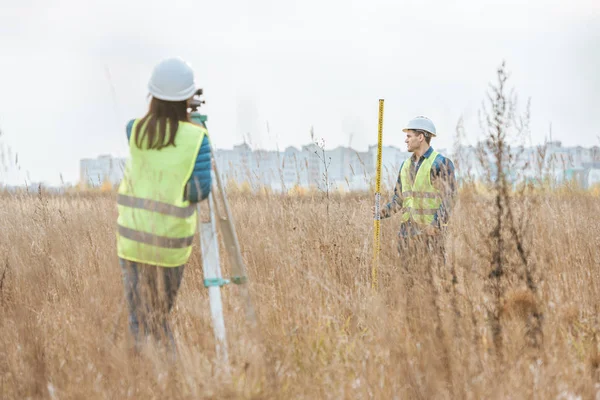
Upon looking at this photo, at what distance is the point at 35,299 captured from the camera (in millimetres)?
4805

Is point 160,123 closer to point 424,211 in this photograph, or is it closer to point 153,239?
point 153,239

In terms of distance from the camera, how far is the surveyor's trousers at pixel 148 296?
115 inches

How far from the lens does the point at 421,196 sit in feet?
16.7

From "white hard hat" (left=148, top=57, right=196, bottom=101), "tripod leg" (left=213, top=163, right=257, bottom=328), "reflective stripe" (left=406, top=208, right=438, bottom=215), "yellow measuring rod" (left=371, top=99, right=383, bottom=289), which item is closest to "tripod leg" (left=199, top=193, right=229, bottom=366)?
"tripod leg" (left=213, top=163, right=257, bottom=328)

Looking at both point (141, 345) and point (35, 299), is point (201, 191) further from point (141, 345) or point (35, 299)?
point (35, 299)

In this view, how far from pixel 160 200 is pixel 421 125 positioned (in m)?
2.98

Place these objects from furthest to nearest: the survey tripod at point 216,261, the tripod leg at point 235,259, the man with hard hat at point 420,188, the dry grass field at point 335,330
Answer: the man with hard hat at point 420,188, the tripod leg at point 235,259, the survey tripod at point 216,261, the dry grass field at point 335,330

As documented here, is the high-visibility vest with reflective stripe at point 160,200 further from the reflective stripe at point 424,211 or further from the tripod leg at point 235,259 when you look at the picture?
the reflective stripe at point 424,211

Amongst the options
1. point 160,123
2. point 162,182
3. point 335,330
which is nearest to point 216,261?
point 162,182

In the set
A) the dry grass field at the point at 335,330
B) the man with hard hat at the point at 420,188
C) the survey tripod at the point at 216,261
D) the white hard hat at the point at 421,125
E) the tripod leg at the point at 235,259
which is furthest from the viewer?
the white hard hat at the point at 421,125

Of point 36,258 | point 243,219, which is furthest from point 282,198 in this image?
point 36,258

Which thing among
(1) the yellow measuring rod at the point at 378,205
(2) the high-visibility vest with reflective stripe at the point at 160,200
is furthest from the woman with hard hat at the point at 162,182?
(1) the yellow measuring rod at the point at 378,205

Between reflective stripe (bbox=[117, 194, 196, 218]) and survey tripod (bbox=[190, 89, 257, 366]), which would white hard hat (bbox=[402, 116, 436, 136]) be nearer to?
survey tripod (bbox=[190, 89, 257, 366])

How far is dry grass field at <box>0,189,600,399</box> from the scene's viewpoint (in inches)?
106
